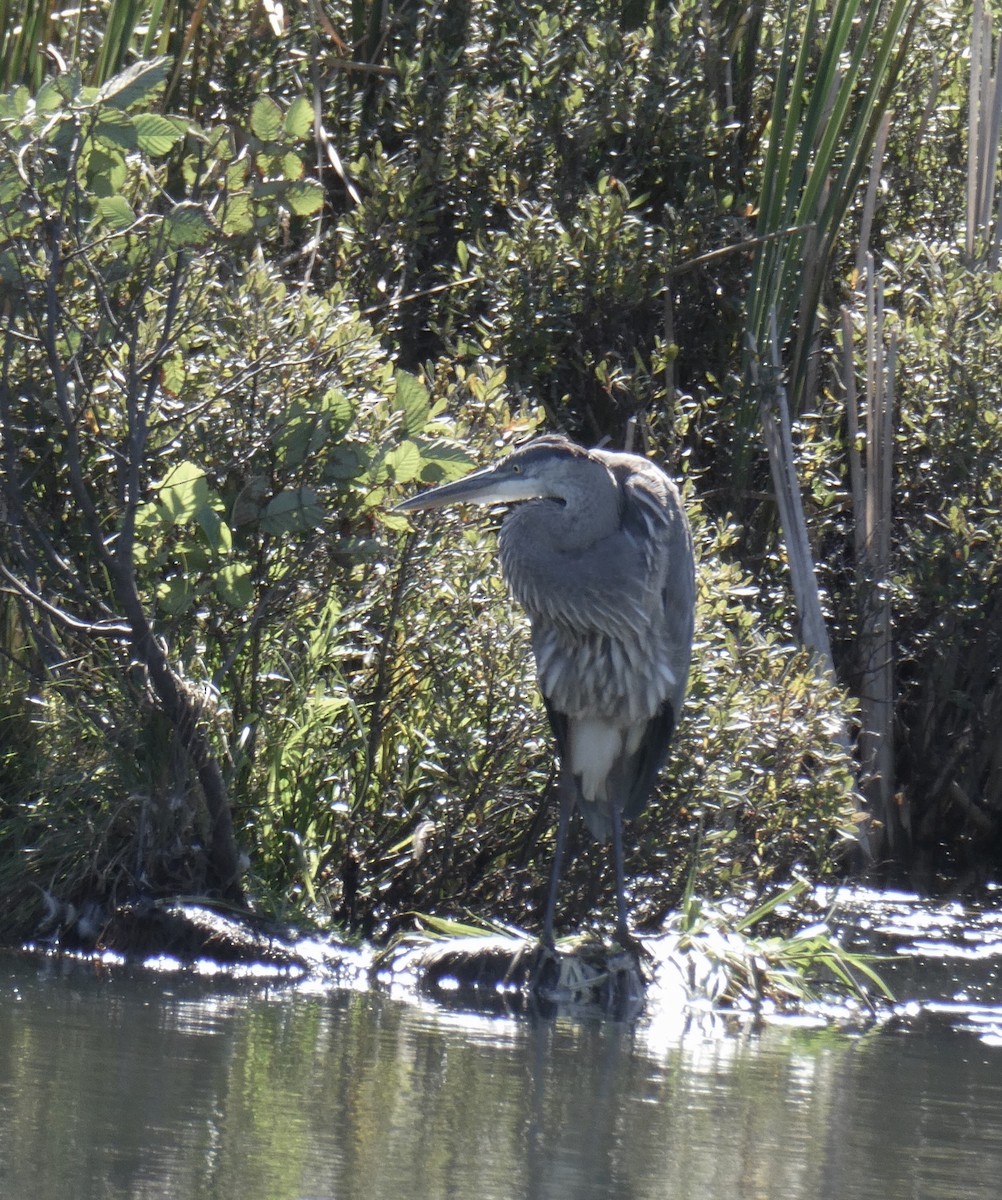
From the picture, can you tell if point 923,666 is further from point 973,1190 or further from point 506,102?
point 973,1190

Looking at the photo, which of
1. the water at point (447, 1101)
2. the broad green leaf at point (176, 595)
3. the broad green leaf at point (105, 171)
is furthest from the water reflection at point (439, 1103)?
the broad green leaf at point (105, 171)

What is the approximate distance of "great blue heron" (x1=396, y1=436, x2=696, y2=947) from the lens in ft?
17.9

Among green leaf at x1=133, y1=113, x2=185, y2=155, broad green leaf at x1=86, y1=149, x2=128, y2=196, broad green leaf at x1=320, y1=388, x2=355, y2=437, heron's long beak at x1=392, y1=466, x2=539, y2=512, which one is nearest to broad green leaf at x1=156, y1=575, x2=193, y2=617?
broad green leaf at x1=320, y1=388, x2=355, y2=437

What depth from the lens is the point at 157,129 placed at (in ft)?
14.2

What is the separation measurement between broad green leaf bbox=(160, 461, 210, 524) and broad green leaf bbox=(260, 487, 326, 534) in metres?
0.20

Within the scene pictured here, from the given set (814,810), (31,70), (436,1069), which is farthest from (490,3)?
(436,1069)

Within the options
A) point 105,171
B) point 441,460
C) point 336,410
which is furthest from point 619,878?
point 105,171

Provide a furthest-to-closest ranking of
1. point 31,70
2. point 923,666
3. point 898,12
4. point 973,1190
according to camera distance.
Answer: point 923,666 → point 898,12 → point 31,70 → point 973,1190

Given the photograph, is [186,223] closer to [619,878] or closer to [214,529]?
[214,529]

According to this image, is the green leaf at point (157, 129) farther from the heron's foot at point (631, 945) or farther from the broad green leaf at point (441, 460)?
the heron's foot at point (631, 945)

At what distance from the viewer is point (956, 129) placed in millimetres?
8367

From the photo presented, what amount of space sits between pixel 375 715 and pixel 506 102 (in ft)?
10.9

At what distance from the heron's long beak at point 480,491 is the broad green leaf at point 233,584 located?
1.84ft

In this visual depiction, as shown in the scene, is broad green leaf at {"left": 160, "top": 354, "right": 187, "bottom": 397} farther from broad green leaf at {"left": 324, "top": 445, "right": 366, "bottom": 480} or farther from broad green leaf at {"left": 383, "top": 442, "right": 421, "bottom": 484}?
broad green leaf at {"left": 383, "top": 442, "right": 421, "bottom": 484}
